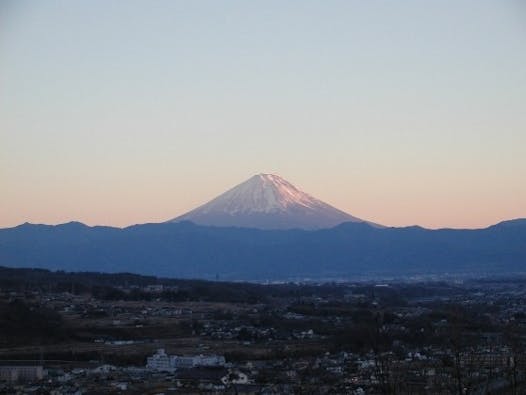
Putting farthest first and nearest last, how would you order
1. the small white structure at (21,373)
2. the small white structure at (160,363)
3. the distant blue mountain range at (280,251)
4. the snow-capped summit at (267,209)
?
the snow-capped summit at (267,209) < the distant blue mountain range at (280,251) < the small white structure at (160,363) < the small white structure at (21,373)

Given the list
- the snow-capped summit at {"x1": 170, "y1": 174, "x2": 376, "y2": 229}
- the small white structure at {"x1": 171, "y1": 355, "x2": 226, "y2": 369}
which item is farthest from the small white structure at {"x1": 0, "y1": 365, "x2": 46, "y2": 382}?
the snow-capped summit at {"x1": 170, "y1": 174, "x2": 376, "y2": 229}

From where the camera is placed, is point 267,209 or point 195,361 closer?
point 195,361

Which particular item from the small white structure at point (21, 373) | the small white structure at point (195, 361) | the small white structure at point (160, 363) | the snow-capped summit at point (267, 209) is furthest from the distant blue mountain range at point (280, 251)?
the small white structure at point (21, 373)

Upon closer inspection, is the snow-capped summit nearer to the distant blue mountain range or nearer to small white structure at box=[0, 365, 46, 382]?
the distant blue mountain range

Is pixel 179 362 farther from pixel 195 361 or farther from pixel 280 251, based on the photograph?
pixel 280 251

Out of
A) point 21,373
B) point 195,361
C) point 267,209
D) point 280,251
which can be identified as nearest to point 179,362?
point 195,361

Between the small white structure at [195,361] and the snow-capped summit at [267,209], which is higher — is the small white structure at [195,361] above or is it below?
below

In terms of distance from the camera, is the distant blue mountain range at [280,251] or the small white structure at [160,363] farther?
the distant blue mountain range at [280,251]

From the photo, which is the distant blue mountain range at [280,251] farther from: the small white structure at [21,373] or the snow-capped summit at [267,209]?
the small white structure at [21,373]
